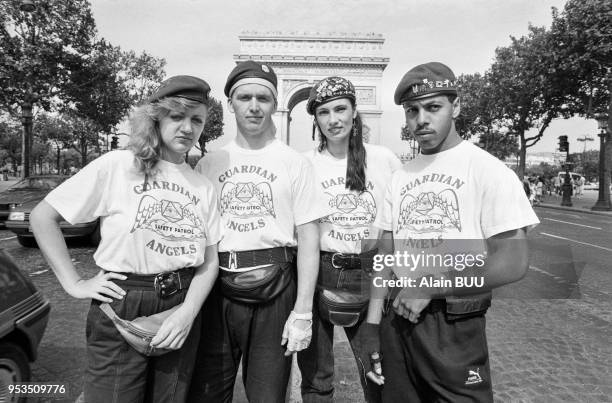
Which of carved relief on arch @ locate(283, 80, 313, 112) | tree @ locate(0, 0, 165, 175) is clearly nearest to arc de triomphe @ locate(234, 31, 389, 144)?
carved relief on arch @ locate(283, 80, 313, 112)

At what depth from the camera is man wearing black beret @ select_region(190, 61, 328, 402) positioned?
77.9 inches

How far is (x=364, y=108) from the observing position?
34469 millimetres

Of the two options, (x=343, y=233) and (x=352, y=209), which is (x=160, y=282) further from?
(x=352, y=209)

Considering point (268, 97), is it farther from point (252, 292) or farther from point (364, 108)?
point (364, 108)

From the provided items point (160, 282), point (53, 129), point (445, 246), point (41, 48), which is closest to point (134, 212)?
point (160, 282)

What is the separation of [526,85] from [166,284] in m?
29.8

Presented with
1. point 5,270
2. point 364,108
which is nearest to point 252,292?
point 5,270

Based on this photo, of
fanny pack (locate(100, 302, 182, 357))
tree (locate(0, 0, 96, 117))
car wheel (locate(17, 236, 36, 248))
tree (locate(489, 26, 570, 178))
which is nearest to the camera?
fanny pack (locate(100, 302, 182, 357))

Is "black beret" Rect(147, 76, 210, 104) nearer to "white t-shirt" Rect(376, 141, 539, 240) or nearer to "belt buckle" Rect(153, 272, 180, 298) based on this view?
"belt buckle" Rect(153, 272, 180, 298)

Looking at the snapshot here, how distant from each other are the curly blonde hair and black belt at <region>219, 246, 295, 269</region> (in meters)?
0.55

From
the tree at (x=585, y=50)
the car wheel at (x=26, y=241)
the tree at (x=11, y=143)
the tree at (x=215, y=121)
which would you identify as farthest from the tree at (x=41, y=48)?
the tree at (x=215, y=121)

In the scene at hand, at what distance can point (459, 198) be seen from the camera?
1.76m

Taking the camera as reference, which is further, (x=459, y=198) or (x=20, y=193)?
(x=20, y=193)

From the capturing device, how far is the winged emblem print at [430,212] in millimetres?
1772
